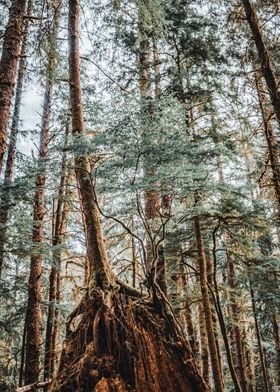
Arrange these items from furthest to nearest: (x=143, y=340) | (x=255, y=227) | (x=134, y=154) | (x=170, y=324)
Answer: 1. (x=255, y=227)
2. (x=134, y=154)
3. (x=170, y=324)
4. (x=143, y=340)

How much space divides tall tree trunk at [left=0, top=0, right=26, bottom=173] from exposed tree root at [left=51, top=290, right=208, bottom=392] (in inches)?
103

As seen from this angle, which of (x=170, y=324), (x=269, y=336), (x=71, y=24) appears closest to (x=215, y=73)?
(x=71, y=24)

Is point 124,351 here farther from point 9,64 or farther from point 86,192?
point 9,64

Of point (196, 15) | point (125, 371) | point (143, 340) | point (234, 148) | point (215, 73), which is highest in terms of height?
point (196, 15)

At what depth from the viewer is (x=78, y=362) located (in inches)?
145

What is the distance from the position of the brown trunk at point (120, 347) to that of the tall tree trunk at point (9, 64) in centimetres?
240

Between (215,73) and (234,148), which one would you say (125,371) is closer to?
(234,148)

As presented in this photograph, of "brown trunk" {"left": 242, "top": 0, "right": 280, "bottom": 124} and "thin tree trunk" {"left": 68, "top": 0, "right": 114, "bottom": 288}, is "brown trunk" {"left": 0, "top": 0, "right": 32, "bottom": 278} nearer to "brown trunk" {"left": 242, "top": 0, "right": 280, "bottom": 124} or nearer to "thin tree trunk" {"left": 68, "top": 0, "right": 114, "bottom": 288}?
"thin tree trunk" {"left": 68, "top": 0, "right": 114, "bottom": 288}

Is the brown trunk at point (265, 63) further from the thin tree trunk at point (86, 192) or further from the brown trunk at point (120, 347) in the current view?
the brown trunk at point (120, 347)

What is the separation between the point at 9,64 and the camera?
15.5 feet

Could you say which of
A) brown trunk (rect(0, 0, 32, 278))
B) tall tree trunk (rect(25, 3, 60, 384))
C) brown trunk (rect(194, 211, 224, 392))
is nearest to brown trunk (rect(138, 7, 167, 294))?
brown trunk (rect(194, 211, 224, 392))

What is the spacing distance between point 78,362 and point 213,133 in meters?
6.33

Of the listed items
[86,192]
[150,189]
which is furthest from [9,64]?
[150,189]

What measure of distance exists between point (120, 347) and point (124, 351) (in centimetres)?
7
